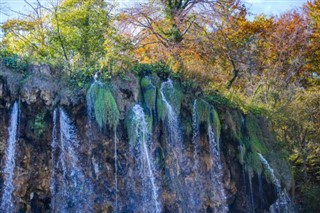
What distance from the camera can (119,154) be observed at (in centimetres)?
1011

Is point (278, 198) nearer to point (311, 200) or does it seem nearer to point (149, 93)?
point (311, 200)

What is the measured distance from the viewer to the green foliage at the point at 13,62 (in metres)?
9.94

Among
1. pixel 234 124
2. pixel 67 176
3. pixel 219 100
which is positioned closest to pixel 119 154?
pixel 67 176

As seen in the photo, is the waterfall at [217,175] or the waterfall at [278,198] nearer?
the waterfall at [217,175]

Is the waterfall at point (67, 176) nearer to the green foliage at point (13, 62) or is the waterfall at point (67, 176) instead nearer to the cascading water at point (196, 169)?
the green foliage at point (13, 62)

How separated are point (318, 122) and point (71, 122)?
34.3ft

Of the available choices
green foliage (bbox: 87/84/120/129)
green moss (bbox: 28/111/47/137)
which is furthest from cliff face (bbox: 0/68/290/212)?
green foliage (bbox: 87/84/120/129)

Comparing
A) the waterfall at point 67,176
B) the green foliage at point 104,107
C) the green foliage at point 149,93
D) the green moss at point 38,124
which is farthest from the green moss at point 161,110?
the green moss at point 38,124

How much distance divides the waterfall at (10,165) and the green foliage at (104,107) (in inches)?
74.8

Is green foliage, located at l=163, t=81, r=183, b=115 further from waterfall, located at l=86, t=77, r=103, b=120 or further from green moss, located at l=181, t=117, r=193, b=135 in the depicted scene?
waterfall, located at l=86, t=77, r=103, b=120

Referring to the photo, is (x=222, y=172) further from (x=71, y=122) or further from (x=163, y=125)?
(x=71, y=122)

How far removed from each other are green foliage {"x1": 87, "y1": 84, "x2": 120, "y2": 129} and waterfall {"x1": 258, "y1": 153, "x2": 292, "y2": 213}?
555cm

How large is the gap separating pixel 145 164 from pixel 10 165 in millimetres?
3301

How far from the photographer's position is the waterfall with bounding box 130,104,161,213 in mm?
10070
